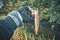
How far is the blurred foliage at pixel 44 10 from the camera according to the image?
244 cm

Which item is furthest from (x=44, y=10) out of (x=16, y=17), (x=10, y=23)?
(x=10, y=23)

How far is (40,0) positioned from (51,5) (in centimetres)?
18

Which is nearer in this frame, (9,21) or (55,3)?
(9,21)

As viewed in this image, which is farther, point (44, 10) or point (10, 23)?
point (44, 10)

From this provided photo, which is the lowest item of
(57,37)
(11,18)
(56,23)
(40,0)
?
(57,37)

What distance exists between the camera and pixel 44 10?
2.55m

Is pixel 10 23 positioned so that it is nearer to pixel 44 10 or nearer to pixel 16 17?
pixel 16 17

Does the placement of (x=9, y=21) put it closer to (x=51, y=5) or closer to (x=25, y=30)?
(x=25, y=30)

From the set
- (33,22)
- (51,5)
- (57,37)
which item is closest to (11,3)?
(33,22)

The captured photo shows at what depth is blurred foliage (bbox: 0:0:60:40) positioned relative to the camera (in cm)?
244

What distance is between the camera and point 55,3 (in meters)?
2.62

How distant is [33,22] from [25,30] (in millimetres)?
161

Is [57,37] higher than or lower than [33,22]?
lower

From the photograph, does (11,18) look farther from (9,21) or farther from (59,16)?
(59,16)
